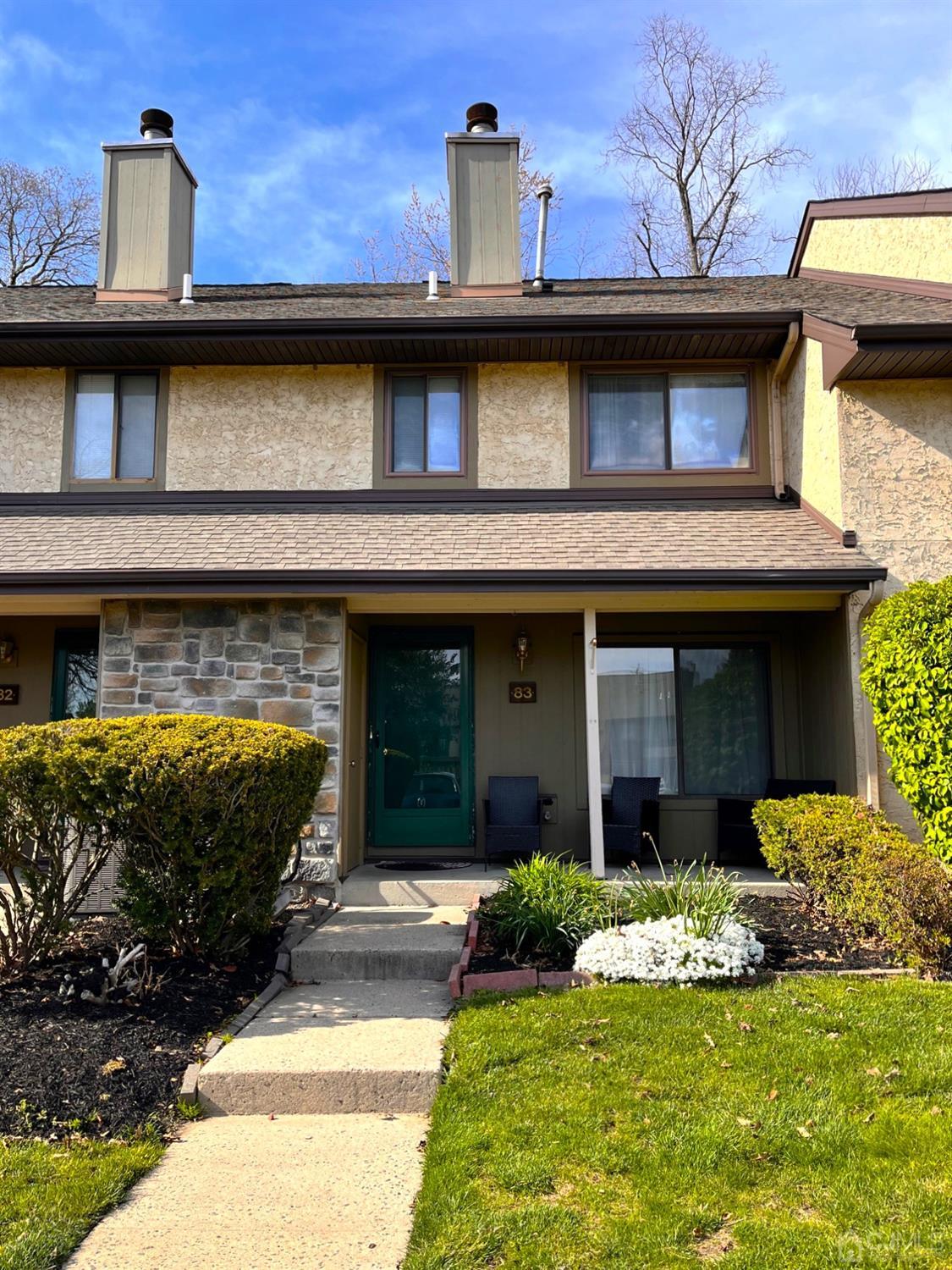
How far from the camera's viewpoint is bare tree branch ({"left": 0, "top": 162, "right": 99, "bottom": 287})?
70.3 ft

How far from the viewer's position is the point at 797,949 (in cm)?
580

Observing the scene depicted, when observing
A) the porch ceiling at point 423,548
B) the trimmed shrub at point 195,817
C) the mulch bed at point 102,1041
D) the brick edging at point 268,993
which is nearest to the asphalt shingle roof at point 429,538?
the porch ceiling at point 423,548

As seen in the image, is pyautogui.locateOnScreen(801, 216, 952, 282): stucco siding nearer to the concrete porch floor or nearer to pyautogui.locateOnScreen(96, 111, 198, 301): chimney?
the concrete porch floor

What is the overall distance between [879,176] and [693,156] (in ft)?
14.0

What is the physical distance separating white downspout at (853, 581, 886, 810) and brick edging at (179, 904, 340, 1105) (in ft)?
14.0

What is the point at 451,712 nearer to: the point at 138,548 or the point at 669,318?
the point at 138,548

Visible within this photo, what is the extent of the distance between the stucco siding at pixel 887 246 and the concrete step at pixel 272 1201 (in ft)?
29.9

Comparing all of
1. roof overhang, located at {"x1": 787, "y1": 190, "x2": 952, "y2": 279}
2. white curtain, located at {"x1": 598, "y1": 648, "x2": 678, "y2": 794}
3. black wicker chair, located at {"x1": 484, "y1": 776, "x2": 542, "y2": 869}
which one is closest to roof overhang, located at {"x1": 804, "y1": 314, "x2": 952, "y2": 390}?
roof overhang, located at {"x1": 787, "y1": 190, "x2": 952, "y2": 279}

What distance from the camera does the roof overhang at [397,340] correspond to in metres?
8.58

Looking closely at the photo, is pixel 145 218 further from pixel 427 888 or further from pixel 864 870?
pixel 864 870

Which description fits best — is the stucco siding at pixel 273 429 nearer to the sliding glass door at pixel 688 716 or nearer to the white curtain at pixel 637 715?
the white curtain at pixel 637 715

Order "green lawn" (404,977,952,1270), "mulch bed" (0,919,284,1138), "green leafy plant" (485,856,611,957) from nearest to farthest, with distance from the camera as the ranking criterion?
1. "green lawn" (404,977,952,1270)
2. "mulch bed" (0,919,284,1138)
3. "green leafy plant" (485,856,611,957)

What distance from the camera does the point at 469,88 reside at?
1289 centimetres

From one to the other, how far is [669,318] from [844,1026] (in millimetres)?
6287
